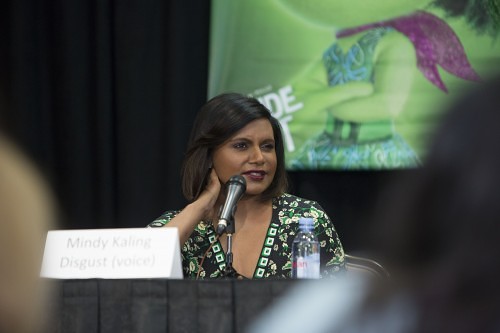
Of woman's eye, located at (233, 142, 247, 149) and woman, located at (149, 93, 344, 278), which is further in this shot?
woman's eye, located at (233, 142, 247, 149)

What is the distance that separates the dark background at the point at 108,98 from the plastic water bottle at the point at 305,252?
806 millimetres

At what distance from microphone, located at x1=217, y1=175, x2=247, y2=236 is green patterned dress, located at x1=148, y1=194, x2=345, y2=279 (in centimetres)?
51

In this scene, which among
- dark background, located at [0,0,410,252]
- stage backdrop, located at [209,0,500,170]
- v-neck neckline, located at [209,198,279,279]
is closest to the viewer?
v-neck neckline, located at [209,198,279,279]

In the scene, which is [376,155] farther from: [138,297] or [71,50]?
[138,297]

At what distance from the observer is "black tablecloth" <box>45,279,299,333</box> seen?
176 centimetres

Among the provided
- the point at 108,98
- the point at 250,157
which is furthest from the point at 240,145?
the point at 108,98

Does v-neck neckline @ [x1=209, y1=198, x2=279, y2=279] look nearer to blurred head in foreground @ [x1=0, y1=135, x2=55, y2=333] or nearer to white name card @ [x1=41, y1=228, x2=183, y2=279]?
white name card @ [x1=41, y1=228, x2=183, y2=279]

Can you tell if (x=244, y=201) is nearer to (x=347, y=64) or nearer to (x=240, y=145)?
(x=240, y=145)

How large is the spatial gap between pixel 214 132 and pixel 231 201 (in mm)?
739

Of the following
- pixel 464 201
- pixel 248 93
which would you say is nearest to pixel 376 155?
pixel 248 93

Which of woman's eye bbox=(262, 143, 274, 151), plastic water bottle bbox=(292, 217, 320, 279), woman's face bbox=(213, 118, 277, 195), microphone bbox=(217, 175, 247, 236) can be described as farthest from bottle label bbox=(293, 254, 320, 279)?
woman's eye bbox=(262, 143, 274, 151)

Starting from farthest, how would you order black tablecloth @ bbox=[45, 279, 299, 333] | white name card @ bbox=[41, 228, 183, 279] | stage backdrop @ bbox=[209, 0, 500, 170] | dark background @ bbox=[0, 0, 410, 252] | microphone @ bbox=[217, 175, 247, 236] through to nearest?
dark background @ bbox=[0, 0, 410, 252] → stage backdrop @ bbox=[209, 0, 500, 170] → microphone @ bbox=[217, 175, 247, 236] → white name card @ bbox=[41, 228, 183, 279] → black tablecloth @ bbox=[45, 279, 299, 333]

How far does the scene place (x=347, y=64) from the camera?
11.7 ft

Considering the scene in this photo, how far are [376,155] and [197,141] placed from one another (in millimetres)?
821
